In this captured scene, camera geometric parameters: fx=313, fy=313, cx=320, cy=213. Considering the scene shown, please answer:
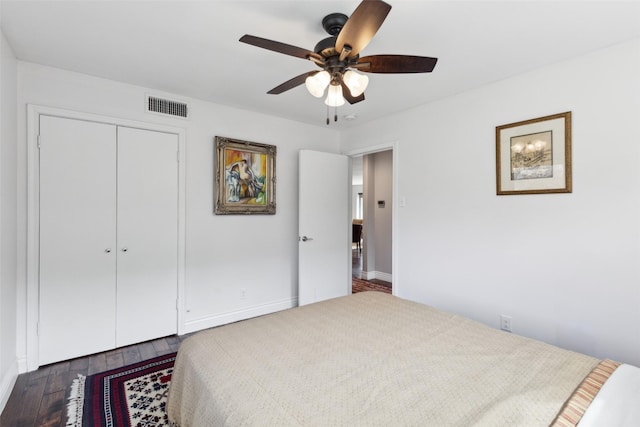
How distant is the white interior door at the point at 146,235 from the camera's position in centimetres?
274

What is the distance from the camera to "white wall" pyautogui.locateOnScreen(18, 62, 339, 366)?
2.48m

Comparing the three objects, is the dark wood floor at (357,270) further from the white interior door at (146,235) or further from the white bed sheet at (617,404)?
the white bed sheet at (617,404)

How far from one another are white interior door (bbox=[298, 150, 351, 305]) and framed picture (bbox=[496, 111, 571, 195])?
1.86 m

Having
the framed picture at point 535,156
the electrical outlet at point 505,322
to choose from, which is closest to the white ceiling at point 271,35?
the framed picture at point 535,156

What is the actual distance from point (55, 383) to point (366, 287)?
3.69 meters

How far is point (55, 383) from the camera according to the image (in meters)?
2.21

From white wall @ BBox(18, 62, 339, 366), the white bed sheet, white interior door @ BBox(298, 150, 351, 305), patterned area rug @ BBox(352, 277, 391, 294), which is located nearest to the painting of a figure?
white wall @ BBox(18, 62, 339, 366)

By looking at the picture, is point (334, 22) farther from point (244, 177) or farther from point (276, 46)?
point (244, 177)

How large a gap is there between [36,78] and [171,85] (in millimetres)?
931

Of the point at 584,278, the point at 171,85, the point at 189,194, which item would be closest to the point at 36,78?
the point at 171,85

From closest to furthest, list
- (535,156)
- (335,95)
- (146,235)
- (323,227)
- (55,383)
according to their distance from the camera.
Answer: (335,95), (55,383), (535,156), (146,235), (323,227)

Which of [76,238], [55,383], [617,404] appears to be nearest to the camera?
[617,404]

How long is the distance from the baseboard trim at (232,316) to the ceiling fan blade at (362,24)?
9.16 feet

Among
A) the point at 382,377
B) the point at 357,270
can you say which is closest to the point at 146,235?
the point at 382,377
